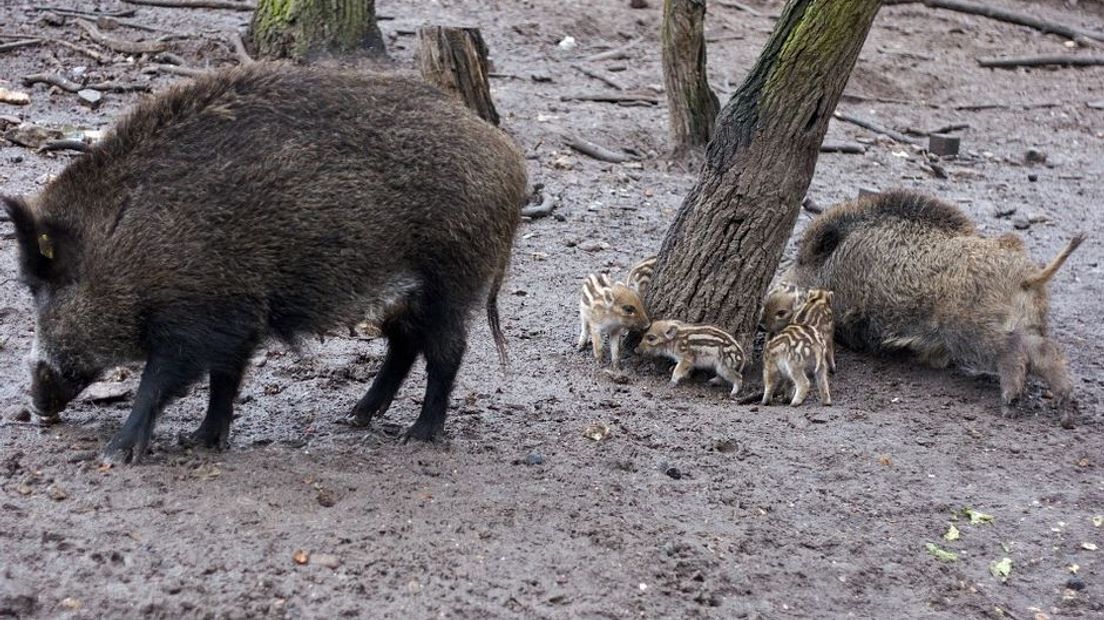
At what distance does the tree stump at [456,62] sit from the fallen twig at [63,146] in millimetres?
2326

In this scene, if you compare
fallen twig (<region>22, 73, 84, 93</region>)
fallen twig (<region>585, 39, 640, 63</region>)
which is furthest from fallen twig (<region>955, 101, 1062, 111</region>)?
fallen twig (<region>22, 73, 84, 93</region>)

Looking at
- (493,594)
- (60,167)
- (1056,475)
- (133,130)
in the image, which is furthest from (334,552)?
(60,167)

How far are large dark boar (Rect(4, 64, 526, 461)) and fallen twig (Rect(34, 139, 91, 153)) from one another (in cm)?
389

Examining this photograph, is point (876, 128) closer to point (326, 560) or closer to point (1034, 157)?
point (1034, 157)

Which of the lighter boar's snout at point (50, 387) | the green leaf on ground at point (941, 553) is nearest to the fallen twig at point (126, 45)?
the lighter boar's snout at point (50, 387)

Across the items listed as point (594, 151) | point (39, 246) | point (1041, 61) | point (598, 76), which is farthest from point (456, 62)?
point (1041, 61)

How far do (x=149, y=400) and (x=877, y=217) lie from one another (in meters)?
4.28

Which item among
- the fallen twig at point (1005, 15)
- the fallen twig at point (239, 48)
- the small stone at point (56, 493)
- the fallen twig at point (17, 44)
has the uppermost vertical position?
the small stone at point (56, 493)

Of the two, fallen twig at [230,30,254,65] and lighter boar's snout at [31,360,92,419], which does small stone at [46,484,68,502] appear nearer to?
lighter boar's snout at [31,360,92,419]

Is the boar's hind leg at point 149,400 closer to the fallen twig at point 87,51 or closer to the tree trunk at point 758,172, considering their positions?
the tree trunk at point 758,172

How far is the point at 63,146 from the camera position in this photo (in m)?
8.25

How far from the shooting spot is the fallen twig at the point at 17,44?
9.94m

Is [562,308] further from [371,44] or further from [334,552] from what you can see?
[371,44]

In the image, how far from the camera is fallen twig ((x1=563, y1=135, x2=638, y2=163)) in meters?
9.77
